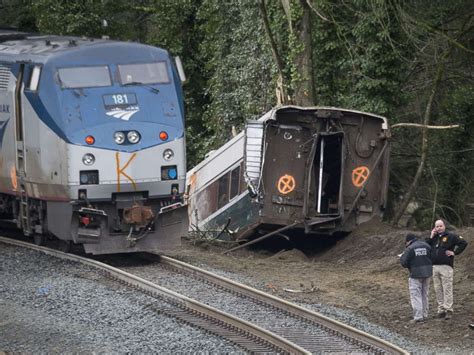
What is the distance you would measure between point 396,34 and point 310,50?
2157 millimetres

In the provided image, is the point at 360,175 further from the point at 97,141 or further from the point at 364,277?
the point at 97,141

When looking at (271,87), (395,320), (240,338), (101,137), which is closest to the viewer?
(240,338)

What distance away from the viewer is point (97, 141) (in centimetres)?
1656

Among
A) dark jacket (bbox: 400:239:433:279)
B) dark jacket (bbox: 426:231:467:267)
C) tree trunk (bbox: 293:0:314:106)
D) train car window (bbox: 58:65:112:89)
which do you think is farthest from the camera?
tree trunk (bbox: 293:0:314:106)

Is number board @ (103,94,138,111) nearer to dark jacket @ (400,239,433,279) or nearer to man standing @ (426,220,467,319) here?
dark jacket @ (400,239,433,279)

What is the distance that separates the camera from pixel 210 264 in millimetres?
18125

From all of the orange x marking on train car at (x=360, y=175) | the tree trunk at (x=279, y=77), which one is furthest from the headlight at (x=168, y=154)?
the tree trunk at (x=279, y=77)

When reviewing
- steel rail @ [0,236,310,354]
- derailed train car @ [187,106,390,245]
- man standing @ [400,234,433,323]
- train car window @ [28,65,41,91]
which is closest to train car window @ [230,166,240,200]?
derailed train car @ [187,106,390,245]

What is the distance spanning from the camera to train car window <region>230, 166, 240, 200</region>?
21266mm

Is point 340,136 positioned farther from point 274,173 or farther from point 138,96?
point 138,96

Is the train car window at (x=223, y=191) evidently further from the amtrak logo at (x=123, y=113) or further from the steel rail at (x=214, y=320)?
the steel rail at (x=214, y=320)

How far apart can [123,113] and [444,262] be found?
18.1 feet

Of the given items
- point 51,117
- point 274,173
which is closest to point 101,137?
point 51,117

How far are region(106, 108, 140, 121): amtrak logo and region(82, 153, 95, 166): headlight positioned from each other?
0.75 metres
